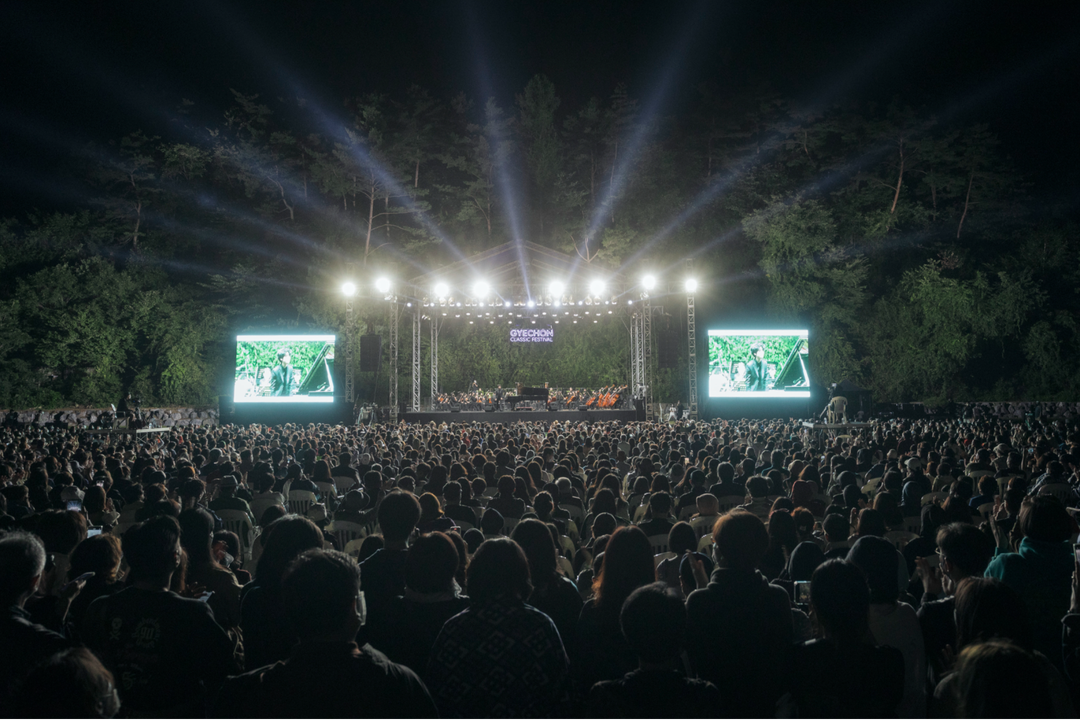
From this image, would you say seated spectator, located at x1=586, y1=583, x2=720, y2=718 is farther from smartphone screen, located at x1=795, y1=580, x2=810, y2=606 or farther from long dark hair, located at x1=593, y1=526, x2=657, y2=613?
smartphone screen, located at x1=795, y1=580, x2=810, y2=606

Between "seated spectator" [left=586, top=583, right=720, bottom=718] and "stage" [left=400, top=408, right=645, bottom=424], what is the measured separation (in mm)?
21660

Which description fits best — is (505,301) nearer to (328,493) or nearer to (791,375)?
(791,375)

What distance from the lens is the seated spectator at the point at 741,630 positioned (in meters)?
2.48

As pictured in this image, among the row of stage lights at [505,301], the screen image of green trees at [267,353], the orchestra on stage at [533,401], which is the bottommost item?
the orchestra on stage at [533,401]

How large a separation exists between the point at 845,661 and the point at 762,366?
22.5 metres

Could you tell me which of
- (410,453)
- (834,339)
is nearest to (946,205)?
(834,339)

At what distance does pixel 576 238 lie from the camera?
1400 inches

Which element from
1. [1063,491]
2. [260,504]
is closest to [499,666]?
[260,504]

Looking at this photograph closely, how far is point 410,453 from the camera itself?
10.4 metres

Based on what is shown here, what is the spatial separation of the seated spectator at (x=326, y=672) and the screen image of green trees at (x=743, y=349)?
904 inches

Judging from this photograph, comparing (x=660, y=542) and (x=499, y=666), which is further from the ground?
(x=499, y=666)

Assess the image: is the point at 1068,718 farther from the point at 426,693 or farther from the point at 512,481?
the point at 512,481

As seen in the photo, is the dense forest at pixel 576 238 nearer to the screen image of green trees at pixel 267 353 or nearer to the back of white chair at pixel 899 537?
the screen image of green trees at pixel 267 353

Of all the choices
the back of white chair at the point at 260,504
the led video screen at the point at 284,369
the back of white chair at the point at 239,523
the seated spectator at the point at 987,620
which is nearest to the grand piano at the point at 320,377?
the led video screen at the point at 284,369
